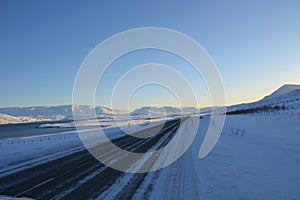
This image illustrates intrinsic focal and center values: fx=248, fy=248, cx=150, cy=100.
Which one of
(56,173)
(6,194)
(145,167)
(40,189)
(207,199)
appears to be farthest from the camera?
(145,167)

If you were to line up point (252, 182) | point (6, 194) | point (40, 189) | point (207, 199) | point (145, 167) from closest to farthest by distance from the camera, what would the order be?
point (207, 199), point (6, 194), point (40, 189), point (252, 182), point (145, 167)

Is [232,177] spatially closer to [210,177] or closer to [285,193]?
[210,177]

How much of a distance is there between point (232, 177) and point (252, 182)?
639mm

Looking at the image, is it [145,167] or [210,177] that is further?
[145,167]

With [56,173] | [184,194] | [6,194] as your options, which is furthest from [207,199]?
[56,173]

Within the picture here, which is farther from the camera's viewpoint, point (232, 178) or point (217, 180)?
point (232, 178)

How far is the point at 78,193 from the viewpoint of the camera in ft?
17.9

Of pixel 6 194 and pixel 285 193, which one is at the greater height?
pixel 6 194

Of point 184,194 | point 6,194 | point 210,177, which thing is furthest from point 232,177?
point 6,194

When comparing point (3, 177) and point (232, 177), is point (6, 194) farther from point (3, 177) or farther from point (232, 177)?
point (232, 177)

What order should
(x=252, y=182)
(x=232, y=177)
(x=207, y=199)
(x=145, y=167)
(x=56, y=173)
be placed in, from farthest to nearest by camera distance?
1. (x=145, y=167)
2. (x=56, y=173)
3. (x=232, y=177)
4. (x=252, y=182)
5. (x=207, y=199)

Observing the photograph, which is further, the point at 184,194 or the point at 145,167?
the point at 145,167

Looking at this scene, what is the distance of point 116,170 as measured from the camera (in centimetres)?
791

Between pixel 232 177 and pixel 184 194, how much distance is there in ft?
6.90
